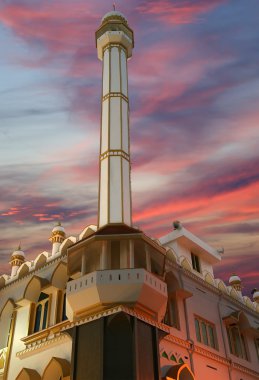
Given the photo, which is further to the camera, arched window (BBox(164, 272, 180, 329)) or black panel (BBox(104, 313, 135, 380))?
arched window (BBox(164, 272, 180, 329))

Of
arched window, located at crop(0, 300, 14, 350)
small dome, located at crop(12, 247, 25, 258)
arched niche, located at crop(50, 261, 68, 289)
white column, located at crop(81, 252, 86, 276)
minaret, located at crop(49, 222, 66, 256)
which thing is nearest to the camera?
white column, located at crop(81, 252, 86, 276)

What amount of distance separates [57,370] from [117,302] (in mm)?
3130

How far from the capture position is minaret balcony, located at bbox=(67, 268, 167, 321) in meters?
11.9

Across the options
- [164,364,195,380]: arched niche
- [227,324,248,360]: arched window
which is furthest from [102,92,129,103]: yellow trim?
[227,324,248,360]: arched window

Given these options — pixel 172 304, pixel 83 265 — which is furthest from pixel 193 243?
pixel 83 265

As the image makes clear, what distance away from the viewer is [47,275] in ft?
52.9

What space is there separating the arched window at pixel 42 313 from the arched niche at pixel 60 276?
98 cm

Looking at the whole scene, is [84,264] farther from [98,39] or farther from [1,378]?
[98,39]

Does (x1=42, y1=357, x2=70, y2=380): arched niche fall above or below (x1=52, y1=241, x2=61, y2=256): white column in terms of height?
below

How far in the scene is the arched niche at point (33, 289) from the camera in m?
15.5

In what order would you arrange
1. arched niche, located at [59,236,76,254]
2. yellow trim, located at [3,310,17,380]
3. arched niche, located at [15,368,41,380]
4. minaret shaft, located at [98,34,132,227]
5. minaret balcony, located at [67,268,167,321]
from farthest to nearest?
arched niche, located at [59,236,76,254] → yellow trim, located at [3,310,17,380] → minaret shaft, located at [98,34,132,227] → arched niche, located at [15,368,41,380] → minaret balcony, located at [67,268,167,321]

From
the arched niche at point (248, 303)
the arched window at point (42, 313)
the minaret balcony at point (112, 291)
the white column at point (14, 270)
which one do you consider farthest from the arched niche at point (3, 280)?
the arched niche at point (248, 303)

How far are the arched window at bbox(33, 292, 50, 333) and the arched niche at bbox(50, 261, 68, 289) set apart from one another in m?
0.98

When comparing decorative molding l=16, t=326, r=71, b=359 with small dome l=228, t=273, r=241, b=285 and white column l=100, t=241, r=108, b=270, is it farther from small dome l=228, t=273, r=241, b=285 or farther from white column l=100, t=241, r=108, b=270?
small dome l=228, t=273, r=241, b=285
